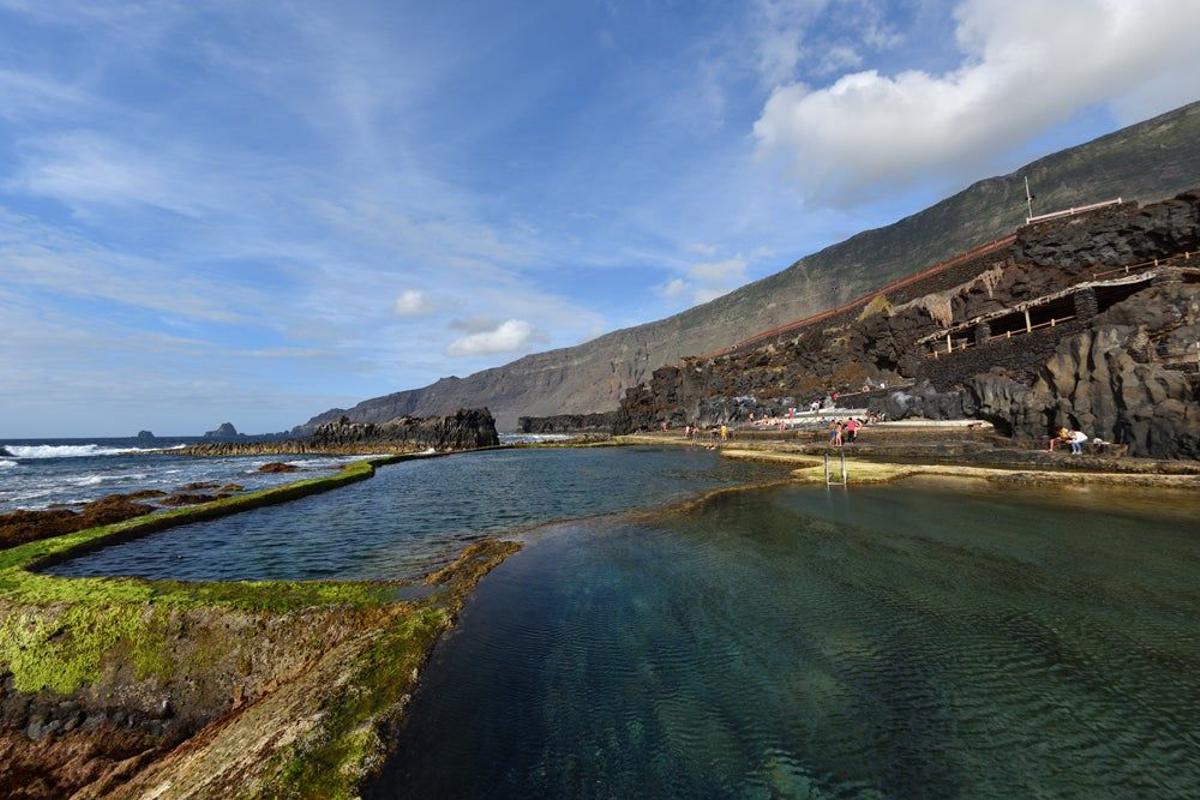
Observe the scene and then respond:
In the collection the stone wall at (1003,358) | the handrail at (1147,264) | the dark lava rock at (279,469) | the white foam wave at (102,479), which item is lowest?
the dark lava rock at (279,469)

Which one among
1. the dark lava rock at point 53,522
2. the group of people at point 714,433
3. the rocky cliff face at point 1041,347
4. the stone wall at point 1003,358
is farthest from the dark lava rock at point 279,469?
the stone wall at point 1003,358

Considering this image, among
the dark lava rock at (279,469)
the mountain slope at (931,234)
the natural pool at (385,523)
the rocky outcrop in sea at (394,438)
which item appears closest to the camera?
the natural pool at (385,523)

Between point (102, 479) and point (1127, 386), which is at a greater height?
point (1127, 386)

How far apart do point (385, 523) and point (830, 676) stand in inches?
592

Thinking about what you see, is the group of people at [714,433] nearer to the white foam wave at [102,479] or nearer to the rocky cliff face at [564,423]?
the white foam wave at [102,479]

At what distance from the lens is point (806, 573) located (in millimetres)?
9789

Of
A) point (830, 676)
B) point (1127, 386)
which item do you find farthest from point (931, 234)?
point (830, 676)

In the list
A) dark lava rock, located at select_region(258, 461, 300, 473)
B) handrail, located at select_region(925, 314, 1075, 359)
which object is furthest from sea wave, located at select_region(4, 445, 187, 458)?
handrail, located at select_region(925, 314, 1075, 359)

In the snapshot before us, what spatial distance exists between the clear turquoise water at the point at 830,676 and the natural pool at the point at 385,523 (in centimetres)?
451

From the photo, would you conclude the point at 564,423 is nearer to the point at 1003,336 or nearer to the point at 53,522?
the point at 1003,336

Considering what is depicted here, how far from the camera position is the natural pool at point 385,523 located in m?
11.4

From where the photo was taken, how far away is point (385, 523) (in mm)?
16797

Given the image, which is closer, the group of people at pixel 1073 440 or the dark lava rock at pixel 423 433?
the group of people at pixel 1073 440

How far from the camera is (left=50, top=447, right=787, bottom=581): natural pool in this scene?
11367mm
